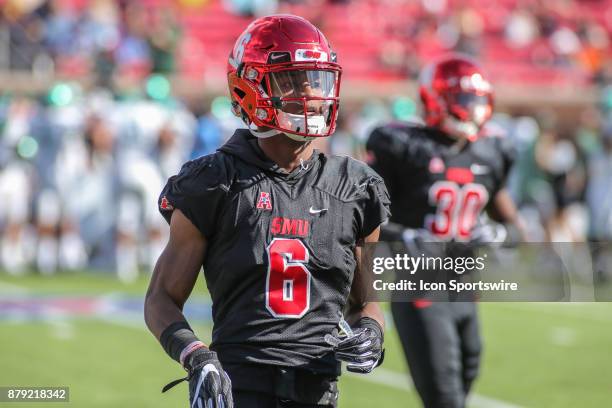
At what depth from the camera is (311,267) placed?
304 cm

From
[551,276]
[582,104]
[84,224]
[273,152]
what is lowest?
[273,152]

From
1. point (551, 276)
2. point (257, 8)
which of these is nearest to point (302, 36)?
point (551, 276)

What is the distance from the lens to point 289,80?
309 centimetres

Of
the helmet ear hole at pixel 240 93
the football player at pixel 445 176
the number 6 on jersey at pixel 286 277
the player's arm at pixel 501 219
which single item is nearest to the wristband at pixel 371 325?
the number 6 on jersey at pixel 286 277

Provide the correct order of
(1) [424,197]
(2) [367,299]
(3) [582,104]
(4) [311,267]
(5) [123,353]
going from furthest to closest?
(3) [582,104] → (5) [123,353] → (1) [424,197] → (2) [367,299] → (4) [311,267]

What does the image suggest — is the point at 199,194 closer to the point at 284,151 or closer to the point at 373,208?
the point at 284,151

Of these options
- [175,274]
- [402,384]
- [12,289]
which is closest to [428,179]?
[175,274]

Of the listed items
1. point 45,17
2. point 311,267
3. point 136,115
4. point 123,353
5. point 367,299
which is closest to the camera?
point 311,267

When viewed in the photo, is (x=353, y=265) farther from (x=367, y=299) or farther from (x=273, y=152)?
(x=273, y=152)

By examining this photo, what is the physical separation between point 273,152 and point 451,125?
1935 millimetres

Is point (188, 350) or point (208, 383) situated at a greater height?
point (188, 350)

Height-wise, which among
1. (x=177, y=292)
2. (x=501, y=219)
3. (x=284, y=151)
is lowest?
(x=177, y=292)

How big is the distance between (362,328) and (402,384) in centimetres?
398

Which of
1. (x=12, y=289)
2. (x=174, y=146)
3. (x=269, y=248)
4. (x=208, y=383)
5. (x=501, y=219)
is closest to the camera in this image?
(x=208, y=383)
